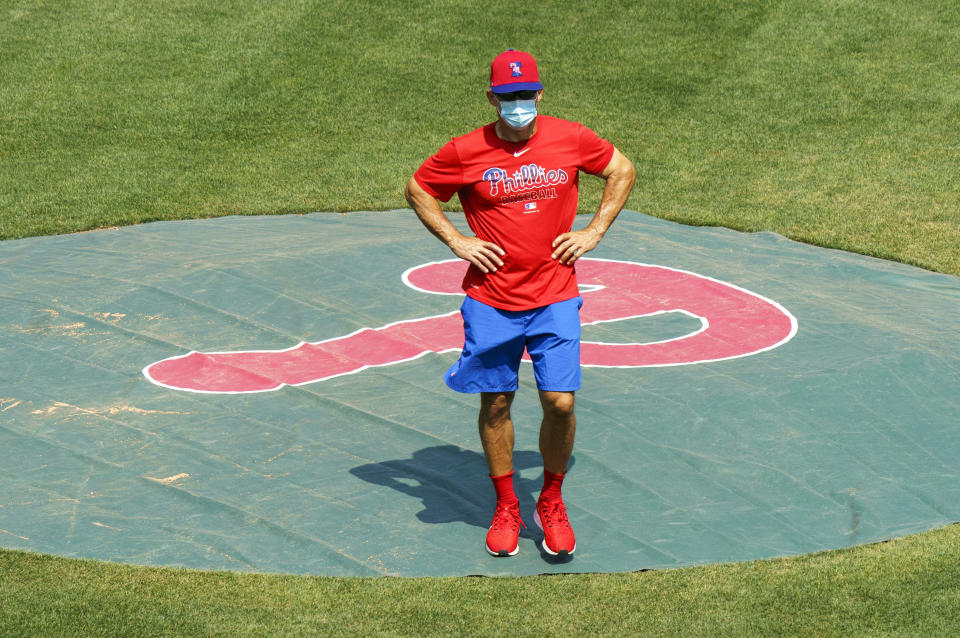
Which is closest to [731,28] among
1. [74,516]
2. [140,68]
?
[140,68]

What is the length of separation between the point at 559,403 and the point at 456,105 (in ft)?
37.5

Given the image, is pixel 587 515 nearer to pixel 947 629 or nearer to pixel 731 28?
pixel 947 629

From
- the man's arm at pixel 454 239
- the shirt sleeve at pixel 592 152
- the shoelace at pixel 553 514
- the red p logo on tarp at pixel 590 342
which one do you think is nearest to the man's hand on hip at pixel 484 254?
the man's arm at pixel 454 239

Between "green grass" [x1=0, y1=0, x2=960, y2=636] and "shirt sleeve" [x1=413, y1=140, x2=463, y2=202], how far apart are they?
132 inches

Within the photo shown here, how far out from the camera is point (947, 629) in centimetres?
536

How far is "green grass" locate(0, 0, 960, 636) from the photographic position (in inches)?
541

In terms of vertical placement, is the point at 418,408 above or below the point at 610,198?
below

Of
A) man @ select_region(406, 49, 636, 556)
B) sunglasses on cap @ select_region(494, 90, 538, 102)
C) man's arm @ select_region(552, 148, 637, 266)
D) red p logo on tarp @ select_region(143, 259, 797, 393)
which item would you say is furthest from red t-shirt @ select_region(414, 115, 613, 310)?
red p logo on tarp @ select_region(143, 259, 797, 393)

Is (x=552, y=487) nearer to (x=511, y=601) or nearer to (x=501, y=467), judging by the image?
(x=501, y=467)

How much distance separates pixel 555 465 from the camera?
251 inches

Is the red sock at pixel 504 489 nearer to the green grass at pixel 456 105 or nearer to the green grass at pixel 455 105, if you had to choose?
the green grass at pixel 456 105

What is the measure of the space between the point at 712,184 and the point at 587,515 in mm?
8470

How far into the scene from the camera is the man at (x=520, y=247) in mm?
6102

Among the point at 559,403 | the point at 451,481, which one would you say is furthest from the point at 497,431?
the point at 451,481
